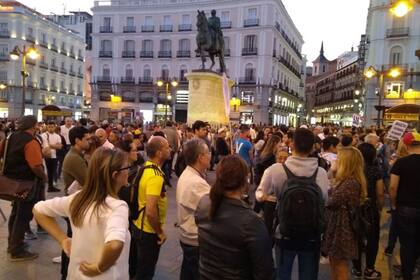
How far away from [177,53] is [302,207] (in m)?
51.6

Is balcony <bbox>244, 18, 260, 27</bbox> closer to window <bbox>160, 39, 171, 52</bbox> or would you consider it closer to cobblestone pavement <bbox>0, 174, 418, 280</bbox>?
window <bbox>160, 39, 171, 52</bbox>

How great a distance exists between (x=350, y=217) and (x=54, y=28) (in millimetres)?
64848

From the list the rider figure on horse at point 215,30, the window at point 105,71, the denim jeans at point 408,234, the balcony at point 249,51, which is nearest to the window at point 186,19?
the balcony at point 249,51

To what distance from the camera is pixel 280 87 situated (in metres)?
54.5

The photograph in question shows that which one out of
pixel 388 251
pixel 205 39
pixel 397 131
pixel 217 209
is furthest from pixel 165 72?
pixel 217 209

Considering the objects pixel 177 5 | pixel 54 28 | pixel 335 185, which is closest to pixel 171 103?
pixel 177 5

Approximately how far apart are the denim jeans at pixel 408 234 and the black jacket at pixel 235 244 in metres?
3.07

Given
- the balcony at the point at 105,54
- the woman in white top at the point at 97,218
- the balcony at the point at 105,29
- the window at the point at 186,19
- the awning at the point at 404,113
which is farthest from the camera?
the balcony at the point at 105,54

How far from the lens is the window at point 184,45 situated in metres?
52.8

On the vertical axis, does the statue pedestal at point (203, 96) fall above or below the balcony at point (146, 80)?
below

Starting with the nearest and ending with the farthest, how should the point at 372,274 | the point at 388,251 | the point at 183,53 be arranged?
1. the point at 372,274
2. the point at 388,251
3. the point at 183,53

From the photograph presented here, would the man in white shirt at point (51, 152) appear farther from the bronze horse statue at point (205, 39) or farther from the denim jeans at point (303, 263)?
the bronze horse statue at point (205, 39)

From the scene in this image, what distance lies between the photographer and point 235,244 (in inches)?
88.5

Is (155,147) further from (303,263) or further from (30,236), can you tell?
(30,236)
